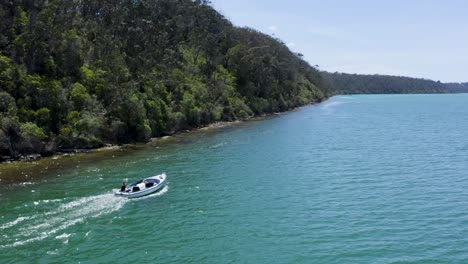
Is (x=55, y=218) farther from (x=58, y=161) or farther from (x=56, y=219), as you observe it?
(x=58, y=161)

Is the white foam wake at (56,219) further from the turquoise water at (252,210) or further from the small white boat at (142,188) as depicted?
the small white boat at (142,188)

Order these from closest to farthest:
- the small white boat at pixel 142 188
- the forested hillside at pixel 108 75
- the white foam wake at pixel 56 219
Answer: the white foam wake at pixel 56 219, the small white boat at pixel 142 188, the forested hillside at pixel 108 75

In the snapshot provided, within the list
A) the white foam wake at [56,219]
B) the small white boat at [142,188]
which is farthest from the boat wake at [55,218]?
the small white boat at [142,188]

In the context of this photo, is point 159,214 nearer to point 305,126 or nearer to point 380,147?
point 380,147

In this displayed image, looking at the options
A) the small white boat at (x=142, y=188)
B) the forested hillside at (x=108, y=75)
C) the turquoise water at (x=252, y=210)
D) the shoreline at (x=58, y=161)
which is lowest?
the turquoise water at (x=252, y=210)

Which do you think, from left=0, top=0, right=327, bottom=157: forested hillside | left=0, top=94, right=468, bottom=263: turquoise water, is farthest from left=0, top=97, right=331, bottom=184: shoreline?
left=0, top=0, right=327, bottom=157: forested hillside

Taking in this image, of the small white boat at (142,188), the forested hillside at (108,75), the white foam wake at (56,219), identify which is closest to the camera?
the white foam wake at (56,219)

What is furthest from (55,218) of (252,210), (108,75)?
(108,75)

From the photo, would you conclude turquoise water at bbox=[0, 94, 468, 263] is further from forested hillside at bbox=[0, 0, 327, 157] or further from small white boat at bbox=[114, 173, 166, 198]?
forested hillside at bbox=[0, 0, 327, 157]
